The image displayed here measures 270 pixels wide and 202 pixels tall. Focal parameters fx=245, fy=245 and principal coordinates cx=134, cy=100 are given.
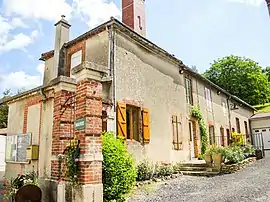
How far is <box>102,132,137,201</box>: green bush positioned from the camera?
5650 mm

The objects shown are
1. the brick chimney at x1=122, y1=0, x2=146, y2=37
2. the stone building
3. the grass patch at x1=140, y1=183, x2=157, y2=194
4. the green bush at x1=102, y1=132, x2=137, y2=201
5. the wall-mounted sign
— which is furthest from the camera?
the brick chimney at x1=122, y1=0, x2=146, y2=37

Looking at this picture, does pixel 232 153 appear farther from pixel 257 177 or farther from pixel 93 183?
pixel 93 183

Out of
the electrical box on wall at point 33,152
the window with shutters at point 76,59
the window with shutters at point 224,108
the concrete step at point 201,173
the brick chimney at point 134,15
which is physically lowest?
the concrete step at point 201,173

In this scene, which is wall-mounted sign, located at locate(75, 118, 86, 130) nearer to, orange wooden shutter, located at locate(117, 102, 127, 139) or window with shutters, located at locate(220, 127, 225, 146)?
orange wooden shutter, located at locate(117, 102, 127, 139)

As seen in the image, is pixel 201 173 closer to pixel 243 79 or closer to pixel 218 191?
pixel 218 191

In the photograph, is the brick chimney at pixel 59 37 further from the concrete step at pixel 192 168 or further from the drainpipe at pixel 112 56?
the concrete step at pixel 192 168

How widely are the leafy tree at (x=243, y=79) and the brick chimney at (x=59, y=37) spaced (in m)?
28.9

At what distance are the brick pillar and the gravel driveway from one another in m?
1.64

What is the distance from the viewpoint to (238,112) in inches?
856

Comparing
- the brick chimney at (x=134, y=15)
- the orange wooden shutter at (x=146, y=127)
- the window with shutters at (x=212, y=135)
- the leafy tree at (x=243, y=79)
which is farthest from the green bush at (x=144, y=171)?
the leafy tree at (x=243, y=79)

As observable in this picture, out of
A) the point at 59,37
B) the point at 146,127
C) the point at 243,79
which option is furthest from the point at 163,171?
the point at 243,79

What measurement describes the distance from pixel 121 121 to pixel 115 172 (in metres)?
3.16

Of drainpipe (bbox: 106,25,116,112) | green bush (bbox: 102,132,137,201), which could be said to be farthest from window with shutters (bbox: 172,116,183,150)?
green bush (bbox: 102,132,137,201)

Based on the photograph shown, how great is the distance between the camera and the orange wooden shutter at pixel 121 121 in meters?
8.70
